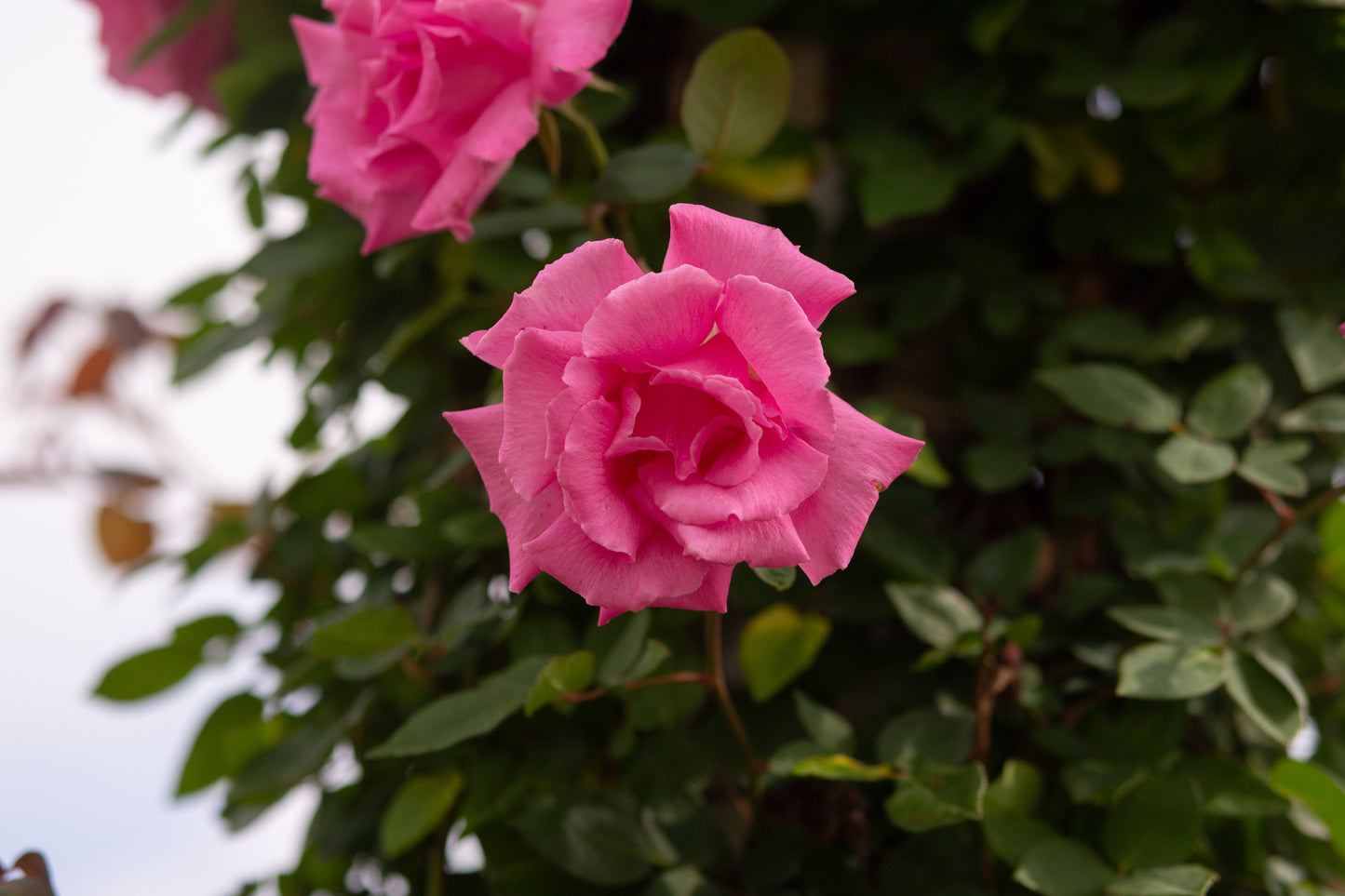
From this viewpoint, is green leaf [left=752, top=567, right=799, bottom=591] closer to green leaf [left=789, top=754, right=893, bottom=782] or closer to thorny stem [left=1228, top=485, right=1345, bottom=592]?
green leaf [left=789, top=754, right=893, bottom=782]

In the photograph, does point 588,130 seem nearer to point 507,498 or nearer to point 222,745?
point 507,498

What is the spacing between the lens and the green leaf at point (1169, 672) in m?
0.52

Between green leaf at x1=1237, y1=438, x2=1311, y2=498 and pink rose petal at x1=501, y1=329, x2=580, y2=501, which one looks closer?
pink rose petal at x1=501, y1=329, x2=580, y2=501

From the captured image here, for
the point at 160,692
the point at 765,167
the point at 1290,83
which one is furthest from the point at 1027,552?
the point at 160,692

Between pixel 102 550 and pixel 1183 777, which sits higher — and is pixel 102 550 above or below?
below

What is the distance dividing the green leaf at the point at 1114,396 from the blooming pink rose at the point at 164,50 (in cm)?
70

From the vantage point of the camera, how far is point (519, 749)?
638mm

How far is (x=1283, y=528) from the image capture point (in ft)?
1.86

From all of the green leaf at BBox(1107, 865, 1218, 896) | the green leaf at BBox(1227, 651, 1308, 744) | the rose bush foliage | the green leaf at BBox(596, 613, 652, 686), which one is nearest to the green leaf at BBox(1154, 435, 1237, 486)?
the rose bush foliage

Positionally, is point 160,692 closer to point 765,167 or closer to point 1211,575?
point 765,167

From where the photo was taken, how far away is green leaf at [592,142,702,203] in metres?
0.50

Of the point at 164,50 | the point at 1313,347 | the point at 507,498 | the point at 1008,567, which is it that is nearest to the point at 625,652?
the point at 507,498

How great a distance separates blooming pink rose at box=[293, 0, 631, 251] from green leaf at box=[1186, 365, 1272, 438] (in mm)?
423

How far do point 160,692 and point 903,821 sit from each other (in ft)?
1.98
